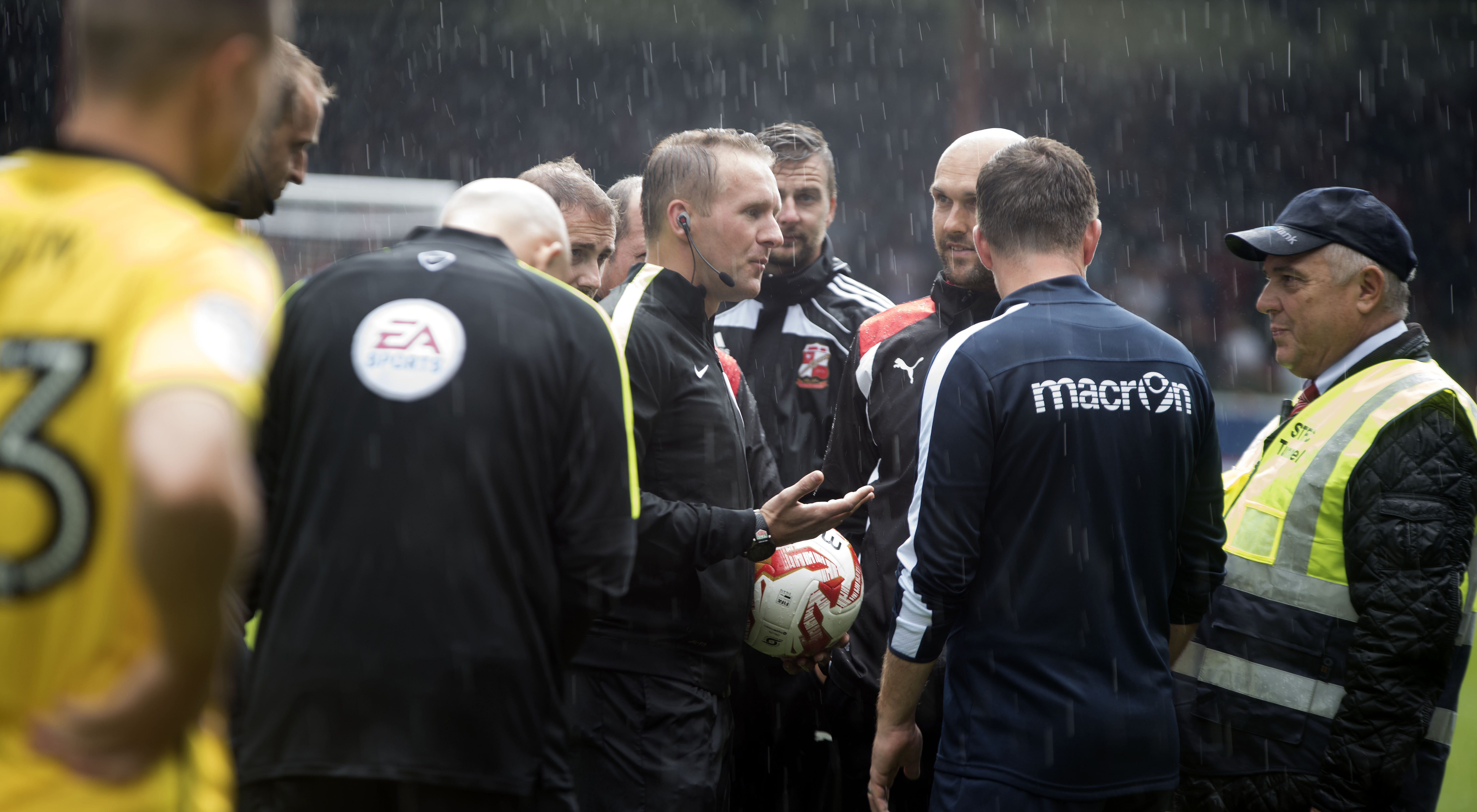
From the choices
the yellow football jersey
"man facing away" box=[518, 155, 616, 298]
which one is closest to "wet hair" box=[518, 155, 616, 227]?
"man facing away" box=[518, 155, 616, 298]

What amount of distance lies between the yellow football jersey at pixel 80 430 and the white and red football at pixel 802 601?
7.68ft

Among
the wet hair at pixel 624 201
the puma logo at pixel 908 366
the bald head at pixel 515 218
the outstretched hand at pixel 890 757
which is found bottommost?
the outstretched hand at pixel 890 757

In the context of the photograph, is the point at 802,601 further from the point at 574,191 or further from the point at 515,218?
the point at 574,191

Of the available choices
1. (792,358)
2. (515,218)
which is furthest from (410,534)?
(792,358)

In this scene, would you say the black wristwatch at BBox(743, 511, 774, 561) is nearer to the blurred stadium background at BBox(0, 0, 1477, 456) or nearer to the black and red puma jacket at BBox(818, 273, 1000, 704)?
the black and red puma jacket at BBox(818, 273, 1000, 704)

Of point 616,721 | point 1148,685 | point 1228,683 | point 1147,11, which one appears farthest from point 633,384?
point 1147,11

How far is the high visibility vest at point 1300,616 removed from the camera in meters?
2.87

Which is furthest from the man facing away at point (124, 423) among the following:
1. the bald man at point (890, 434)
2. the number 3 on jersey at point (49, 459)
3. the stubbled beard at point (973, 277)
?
the stubbled beard at point (973, 277)

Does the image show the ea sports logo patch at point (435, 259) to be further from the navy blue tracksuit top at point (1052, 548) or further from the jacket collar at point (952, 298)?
the jacket collar at point (952, 298)

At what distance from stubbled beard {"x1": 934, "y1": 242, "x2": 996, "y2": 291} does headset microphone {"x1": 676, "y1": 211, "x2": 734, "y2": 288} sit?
2.48 feet

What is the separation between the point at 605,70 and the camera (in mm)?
15836

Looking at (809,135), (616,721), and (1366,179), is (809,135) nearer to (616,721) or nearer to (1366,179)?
(616,721)

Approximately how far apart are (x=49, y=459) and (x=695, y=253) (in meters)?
2.49

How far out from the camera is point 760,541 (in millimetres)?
3055
